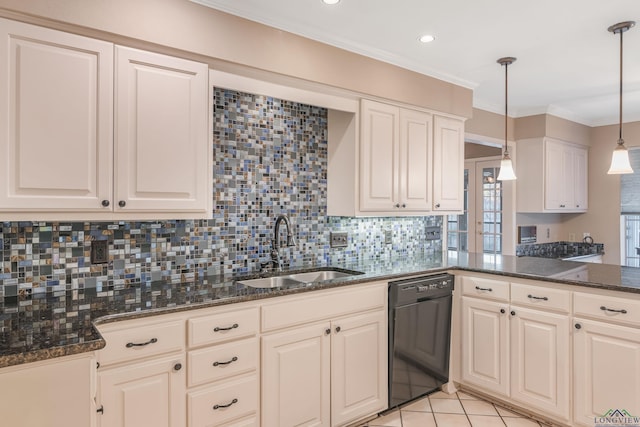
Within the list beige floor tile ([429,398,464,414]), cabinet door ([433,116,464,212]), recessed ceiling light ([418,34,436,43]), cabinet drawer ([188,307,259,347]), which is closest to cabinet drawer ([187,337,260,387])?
cabinet drawer ([188,307,259,347])

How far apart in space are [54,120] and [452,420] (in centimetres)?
279

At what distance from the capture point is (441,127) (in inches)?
132

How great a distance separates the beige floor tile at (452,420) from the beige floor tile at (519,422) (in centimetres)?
25

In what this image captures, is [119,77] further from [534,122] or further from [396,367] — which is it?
[534,122]

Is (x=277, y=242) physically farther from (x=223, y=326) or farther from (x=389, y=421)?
(x=389, y=421)

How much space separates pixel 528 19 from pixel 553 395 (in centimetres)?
231

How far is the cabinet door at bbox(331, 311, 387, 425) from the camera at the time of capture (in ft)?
7.59

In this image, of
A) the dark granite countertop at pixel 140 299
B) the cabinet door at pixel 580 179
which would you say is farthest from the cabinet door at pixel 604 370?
the cabinet door at pixel 580 179

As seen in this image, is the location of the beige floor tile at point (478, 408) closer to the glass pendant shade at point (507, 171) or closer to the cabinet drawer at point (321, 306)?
the cabinet drawer at point (321, 306)

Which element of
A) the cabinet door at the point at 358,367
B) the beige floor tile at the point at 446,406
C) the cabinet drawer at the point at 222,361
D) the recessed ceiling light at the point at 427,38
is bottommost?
the beige floor tile at the point at 446,406

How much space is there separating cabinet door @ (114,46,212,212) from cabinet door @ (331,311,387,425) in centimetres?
112

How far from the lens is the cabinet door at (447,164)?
3318 millimetres

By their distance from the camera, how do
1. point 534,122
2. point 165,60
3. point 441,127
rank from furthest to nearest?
point 534,122
point 441,127
point 165,60

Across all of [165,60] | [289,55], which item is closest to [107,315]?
[165,60]
